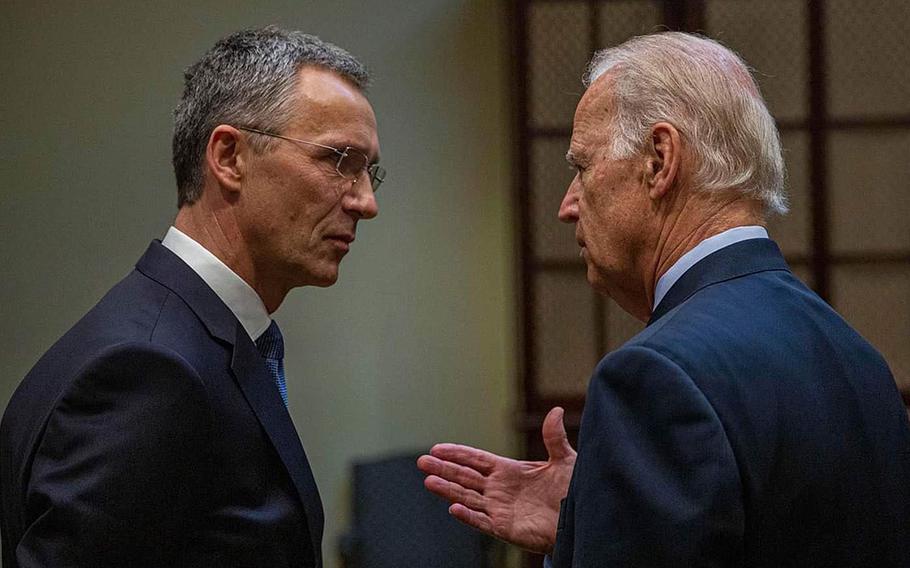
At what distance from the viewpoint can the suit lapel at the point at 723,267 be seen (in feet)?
4.60

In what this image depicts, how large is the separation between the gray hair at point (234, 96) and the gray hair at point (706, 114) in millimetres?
533

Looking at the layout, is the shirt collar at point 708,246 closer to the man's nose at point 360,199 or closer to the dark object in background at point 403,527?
the man's nose at point 360,199

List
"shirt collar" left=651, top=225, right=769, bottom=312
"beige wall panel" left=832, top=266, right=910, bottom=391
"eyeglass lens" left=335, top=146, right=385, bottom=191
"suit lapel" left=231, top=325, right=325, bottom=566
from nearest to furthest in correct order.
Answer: "shirt collar" left=651, top=225, right=769, bottom=312, "suit lapel" left=231, top=325, right=325, bottom=566, "eyeglass lens" left=335, top=146, right=385, bottom=191, "beige wall panel" left=832, top=266, right=910, bottom=391

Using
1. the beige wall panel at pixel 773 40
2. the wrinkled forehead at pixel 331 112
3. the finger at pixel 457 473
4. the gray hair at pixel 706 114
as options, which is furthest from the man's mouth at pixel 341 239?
the beige wall panel at pixel 773 40

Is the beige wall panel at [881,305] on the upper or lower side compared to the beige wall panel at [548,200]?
lower

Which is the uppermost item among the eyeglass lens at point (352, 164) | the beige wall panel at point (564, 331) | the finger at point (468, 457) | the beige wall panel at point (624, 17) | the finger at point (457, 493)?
the beige wall panel at point (624, 17)

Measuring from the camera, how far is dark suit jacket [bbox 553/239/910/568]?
1204 mm

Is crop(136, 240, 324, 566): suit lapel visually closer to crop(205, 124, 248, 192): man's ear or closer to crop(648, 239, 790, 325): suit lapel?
crop(205, 124, 248, 192): man's ear

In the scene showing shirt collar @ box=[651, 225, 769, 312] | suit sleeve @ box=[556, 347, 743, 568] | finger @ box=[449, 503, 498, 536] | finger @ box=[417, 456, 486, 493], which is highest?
shirt collar @ box=[651, 225, 769, 312]

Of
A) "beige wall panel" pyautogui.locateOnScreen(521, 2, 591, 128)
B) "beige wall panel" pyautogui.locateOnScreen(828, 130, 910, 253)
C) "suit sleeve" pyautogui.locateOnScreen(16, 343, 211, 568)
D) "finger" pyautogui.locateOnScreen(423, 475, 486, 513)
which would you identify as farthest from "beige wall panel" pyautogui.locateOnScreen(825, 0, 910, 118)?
"suit sleeve" pyautogui.locateOnScreen(16, 343, 211, 568)

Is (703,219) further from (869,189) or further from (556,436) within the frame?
(869,189)

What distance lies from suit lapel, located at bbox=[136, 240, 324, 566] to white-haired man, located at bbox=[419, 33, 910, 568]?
1.25 feet

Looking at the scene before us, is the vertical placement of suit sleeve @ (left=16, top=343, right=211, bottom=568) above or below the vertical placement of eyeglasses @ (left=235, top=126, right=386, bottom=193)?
below

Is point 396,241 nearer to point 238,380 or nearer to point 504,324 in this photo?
point 504,324
